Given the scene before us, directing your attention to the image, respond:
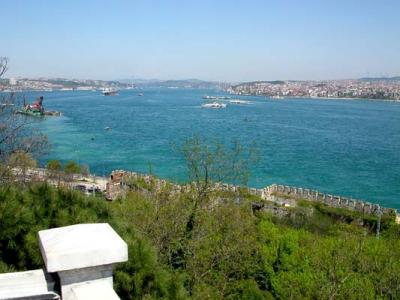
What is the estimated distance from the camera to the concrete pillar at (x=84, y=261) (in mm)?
2195

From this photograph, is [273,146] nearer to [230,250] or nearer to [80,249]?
[230,250]

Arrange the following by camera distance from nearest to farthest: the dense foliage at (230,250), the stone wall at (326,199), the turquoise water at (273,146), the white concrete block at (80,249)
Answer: the white concrete block at (80,249), the dense foliage at (230,250), the stone wall at (326,199), the turquoise water at (273,146)

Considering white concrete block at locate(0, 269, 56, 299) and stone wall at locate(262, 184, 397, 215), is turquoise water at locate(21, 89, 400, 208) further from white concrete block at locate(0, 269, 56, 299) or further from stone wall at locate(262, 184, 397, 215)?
white concrete block at locate(0, 269, 56, 299)

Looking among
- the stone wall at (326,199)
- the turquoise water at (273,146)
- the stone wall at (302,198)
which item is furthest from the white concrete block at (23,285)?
the stone wall at (326,199)

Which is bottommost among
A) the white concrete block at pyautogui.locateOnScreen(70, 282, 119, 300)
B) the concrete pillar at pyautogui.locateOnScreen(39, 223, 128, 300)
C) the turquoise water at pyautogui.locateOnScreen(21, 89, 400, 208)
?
the turquoise water at pyautogui.locateOnScreen(21, 89, 400, 208)

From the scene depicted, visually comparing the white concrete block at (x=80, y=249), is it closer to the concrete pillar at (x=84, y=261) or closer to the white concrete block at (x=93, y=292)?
the concrete pillar at (x=84, y=261)

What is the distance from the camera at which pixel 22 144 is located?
1478 centimetres

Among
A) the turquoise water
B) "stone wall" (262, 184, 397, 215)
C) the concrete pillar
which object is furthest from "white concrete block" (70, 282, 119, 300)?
"stone wall" (262, 184, 397, 215)

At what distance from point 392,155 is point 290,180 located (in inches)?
686

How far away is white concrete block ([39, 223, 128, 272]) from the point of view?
2.19 meters

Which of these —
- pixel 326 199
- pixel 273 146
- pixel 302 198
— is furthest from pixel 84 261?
pixel 273 146

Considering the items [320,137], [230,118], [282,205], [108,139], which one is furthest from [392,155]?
[230,118]

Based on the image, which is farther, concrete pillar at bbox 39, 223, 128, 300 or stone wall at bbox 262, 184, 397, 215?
stone wall at bbox 262, 184, 397, 215

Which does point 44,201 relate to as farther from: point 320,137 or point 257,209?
point 320,137
